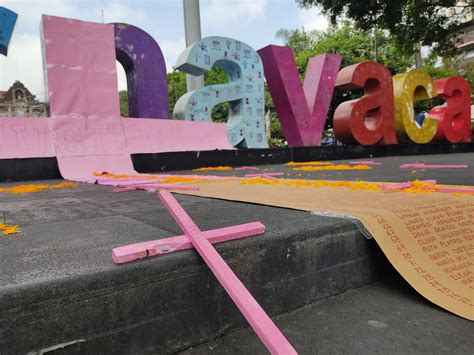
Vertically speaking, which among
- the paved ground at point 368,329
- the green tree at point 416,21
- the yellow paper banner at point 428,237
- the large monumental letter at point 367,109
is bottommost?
the paved ground at point 368,329

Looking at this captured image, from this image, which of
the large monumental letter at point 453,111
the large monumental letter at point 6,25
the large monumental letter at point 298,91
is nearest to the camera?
the large monumental letter at point 6,25

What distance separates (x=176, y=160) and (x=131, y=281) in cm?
640

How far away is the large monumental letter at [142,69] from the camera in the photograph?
24.4 ft

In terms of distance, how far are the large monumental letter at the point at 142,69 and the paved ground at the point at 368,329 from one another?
265 inches

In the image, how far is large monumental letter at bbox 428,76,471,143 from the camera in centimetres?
1241

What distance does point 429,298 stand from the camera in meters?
1.50

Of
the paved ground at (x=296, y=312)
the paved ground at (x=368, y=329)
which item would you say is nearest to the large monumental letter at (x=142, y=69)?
the paved ground at (x=296, y=312)

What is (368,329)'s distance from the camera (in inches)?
52.4

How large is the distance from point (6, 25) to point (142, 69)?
7.75 ft

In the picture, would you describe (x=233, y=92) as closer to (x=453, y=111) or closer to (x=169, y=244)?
(x=169, y=244)

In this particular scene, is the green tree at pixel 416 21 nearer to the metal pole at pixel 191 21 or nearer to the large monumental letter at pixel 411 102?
the large monumental letter at pixel 411 102

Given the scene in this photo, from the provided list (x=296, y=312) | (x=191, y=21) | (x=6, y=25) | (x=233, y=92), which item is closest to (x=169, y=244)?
(x=296, y=312)

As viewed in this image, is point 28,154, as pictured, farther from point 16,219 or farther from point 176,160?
point 16,219

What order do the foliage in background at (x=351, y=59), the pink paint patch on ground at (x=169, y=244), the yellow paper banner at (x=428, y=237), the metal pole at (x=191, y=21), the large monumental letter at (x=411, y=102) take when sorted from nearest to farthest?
the pink paint patch on ground at (x=169, y=244) → the yellow paper banner at (x=428, y=237) → the large monumental letter at (x=411, y=102) → the metal pole at (x=191, y=21) → the foliage in background at (x=351, y=59)
